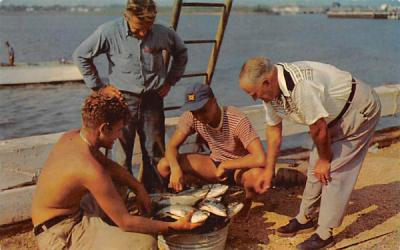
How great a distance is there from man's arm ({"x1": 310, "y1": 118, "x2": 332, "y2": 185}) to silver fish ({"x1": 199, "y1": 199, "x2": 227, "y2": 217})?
86 cm

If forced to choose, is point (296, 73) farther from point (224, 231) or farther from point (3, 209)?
point (3, 209)

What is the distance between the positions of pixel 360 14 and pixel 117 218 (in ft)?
299

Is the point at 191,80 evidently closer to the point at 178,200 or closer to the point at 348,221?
the point at 348,221

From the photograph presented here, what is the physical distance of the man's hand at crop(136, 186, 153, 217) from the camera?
13.1 feet

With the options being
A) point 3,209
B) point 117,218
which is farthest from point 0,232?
point 117,218

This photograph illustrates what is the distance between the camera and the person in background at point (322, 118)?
390cm

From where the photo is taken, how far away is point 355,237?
15.4ft

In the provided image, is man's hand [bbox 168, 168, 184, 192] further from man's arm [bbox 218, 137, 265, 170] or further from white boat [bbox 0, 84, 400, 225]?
white boat [bbox 0, 84, 400, 225]

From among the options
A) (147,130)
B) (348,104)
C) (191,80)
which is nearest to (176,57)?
(147,130)

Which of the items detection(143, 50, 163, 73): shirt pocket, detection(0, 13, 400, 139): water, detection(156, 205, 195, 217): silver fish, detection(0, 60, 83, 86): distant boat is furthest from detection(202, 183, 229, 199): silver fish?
detection(0, 60, 83, 86): distant boat

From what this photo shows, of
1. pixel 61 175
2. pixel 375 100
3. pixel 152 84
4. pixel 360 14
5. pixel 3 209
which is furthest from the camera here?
pixel 360 14

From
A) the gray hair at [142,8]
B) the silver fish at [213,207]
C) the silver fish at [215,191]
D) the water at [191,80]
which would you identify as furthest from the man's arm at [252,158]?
the water at [191,80]

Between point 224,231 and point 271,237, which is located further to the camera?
point 271,237

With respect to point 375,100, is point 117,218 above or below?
below
